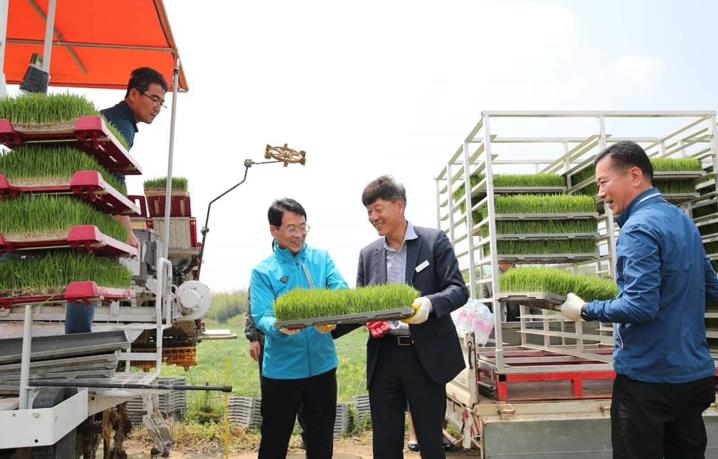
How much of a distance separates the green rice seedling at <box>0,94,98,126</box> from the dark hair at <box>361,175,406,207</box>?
56.3 inches

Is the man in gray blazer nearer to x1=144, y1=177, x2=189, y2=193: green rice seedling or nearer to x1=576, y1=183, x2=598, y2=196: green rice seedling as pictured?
x1=144, y1=177, x2=189, y2=193: green rice seedling

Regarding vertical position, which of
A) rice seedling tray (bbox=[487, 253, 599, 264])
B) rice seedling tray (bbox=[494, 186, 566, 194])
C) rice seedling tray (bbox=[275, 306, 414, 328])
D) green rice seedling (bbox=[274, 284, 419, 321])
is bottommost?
rice seedling tray (bbox=[275, 306, 414, 328])

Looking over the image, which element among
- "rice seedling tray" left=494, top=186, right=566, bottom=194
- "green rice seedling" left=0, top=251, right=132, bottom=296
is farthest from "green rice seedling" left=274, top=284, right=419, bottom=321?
"rice seedling tray" left=494, top=186, right=566, bottom=194

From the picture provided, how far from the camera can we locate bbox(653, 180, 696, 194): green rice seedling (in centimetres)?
530

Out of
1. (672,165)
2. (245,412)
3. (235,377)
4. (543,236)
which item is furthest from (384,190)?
(235,377)

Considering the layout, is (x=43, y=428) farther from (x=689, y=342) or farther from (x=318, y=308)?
(x=689, y=342)

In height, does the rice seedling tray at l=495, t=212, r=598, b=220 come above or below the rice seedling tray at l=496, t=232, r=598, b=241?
above

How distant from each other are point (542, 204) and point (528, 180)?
35 centimetres

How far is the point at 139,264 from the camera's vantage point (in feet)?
12.1

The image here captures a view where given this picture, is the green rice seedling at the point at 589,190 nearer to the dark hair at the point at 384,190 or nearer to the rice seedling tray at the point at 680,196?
the rice seedling tray at the point at 680,196

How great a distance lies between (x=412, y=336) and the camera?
287 centimetres

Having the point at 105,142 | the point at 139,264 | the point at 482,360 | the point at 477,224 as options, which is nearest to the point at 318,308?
the point at 105,142

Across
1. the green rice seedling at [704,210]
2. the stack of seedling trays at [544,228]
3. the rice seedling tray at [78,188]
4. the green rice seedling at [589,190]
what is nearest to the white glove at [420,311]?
the rice seedling tray at [78,188]

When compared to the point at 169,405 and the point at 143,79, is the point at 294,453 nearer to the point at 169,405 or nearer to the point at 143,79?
the point at 169,405
